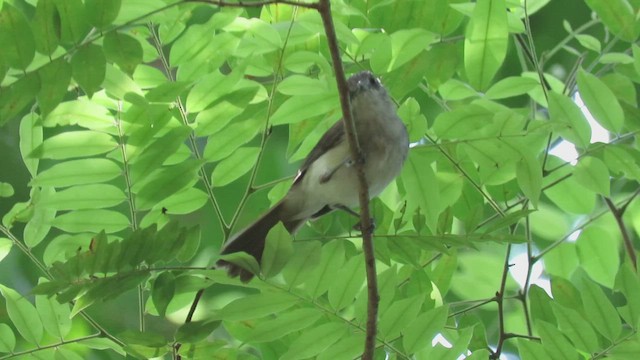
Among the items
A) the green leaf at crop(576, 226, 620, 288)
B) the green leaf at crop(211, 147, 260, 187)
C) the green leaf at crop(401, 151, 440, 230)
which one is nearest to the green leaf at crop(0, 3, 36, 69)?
the green leaf at crop(211, 147, 260, 187)

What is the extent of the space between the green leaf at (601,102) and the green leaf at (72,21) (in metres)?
1.35

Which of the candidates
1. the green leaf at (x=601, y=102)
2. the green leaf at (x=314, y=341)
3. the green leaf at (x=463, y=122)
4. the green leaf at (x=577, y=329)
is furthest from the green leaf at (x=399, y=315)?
the green leaf at (x=601, y=102)

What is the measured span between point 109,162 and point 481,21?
1.11 m

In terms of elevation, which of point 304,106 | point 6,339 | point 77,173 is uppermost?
point 304,106

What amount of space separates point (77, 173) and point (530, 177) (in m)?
1.24

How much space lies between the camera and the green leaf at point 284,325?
2.48m

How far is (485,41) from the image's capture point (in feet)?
8.90

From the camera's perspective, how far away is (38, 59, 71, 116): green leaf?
2334 mm

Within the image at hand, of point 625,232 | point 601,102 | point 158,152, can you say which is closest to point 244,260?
point 158,152

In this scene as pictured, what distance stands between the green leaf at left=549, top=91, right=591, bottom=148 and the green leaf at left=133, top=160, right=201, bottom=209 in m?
1.00

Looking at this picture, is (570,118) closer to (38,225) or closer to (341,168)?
(341,168)

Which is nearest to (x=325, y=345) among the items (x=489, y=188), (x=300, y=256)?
(x=300, y=256)

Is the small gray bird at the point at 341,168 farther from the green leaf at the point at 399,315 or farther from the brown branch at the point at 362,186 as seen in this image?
the green leaf at the point at 399,315

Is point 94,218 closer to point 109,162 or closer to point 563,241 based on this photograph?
point 109,162
